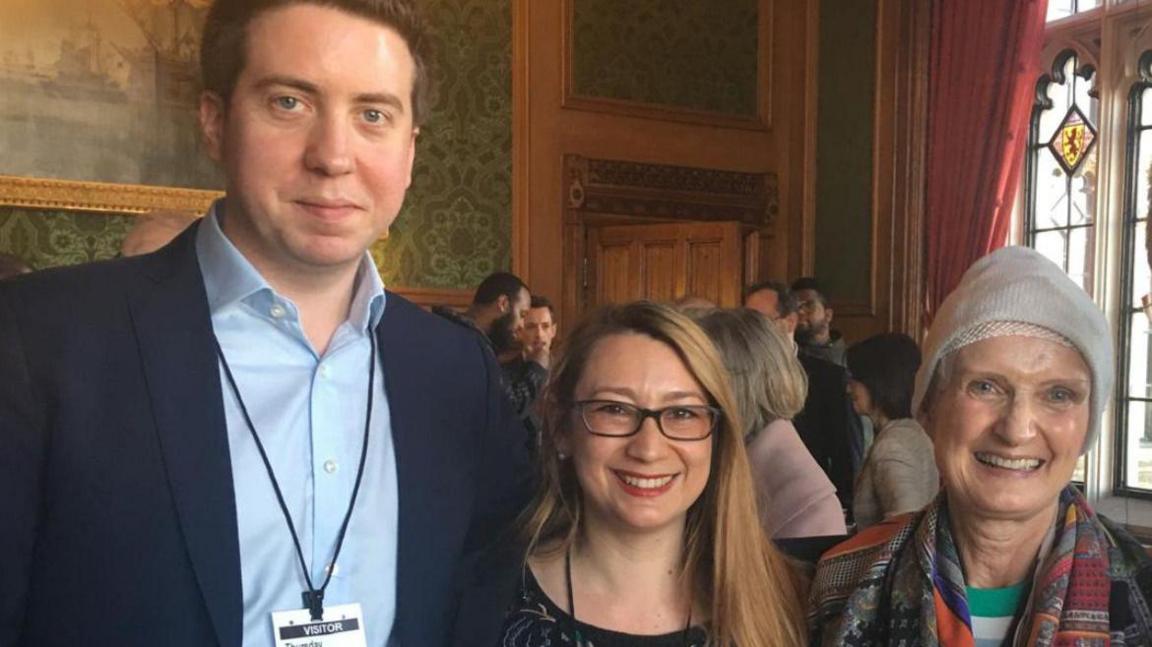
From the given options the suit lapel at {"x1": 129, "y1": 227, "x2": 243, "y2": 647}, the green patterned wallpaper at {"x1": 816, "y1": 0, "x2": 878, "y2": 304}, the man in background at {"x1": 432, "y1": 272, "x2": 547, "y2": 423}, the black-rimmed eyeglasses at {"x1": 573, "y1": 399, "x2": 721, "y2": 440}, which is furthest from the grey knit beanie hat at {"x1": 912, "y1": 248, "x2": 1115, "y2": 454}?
the green patterned wallpaper at {"x1": 816, "y1": 0, "x2": 878, "y2": 304}

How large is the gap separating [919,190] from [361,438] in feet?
21.0

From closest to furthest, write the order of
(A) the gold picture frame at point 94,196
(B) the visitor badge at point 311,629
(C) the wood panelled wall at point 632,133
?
(B) the visitor badge at point 311,629 → (A) the gold picture frame at point 94,196 → (C) the wood panelled wall at point 632,133

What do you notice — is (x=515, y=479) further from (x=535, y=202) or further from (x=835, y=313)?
(x=835, y=313)

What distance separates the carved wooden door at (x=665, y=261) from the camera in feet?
22.9

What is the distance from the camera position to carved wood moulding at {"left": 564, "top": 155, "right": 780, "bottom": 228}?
7047 millimetres

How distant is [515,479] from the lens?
1.91 meters

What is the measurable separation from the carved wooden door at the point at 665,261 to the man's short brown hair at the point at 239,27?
5.46 meters

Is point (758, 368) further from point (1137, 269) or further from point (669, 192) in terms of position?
point (669, 192)

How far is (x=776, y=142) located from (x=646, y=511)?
632cm

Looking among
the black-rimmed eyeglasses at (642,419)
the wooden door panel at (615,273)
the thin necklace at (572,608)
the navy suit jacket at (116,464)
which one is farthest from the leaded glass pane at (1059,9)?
the navy suit jacket at (116,464)

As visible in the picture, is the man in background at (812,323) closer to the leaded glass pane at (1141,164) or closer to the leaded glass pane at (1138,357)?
the leaded glass pane at (1138,357)

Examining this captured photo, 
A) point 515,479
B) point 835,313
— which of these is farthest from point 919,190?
point 515,479

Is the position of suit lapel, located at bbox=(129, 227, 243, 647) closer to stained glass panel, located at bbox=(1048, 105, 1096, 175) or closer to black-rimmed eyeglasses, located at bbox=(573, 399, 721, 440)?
black-rimmed eyeglasses, located at bbox=(573, 399, 721, 440)

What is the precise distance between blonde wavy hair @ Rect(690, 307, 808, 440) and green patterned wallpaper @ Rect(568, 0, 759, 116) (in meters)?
4.34
